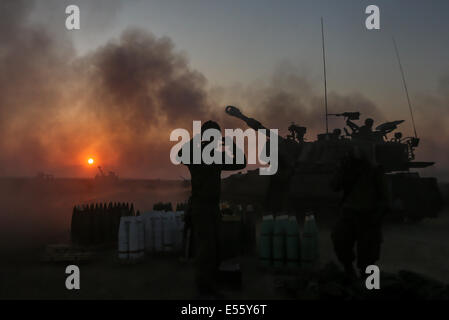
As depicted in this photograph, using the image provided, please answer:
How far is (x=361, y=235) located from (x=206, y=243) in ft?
7.68

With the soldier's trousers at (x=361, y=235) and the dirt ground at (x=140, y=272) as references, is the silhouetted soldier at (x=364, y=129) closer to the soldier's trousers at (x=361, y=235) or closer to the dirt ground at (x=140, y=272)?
the dirt ground at (x=140, y=272)

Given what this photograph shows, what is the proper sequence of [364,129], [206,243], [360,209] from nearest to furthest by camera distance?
1. [206,243]
2. [360,209]
3. [364,129]

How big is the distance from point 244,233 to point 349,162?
11.6 feet

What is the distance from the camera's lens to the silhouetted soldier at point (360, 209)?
5.46m

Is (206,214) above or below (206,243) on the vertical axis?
above

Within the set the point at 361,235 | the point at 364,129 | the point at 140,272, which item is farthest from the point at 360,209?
the point at 364,129

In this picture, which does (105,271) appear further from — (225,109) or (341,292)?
(225,109)

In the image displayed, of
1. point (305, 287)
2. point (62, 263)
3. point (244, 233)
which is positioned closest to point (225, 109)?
point (244, 233)

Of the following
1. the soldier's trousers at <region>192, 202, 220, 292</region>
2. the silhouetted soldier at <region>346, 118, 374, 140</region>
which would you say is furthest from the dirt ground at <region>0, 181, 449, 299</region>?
the silhouetted soldier at <region>346, 118, 374, 140</region>

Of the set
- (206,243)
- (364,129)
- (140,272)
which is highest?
(364,129)

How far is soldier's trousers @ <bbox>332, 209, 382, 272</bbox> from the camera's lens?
547 cm

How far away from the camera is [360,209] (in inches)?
215

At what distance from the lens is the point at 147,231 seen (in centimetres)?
809

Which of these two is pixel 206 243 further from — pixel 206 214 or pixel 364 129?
pixel 364 129
